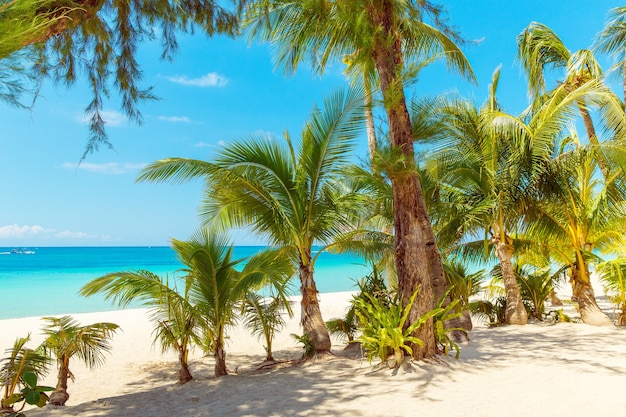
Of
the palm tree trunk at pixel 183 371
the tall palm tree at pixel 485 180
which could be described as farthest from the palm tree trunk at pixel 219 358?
the tall palm tree at pixel 485 180

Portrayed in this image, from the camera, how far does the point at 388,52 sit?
608 centimetres

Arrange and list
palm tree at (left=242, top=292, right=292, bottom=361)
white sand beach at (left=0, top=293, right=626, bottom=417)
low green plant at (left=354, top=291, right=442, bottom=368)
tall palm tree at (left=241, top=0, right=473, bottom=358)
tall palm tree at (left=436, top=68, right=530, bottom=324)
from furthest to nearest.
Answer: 1. tall palm tree at (left=436, top=68, right=530, bottom=324)
2. palm tree at (left=242, top=292, right=292, bottom=361)
3. tall palm tree at (left=241, top=0, right=473, bottom=358)
4. low green plant at (left=354, top=291, right=442, bottom=368)
5. white sand beach at (left=0, top=293, right=626, bottom=417)

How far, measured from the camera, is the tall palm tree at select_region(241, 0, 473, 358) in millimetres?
5477

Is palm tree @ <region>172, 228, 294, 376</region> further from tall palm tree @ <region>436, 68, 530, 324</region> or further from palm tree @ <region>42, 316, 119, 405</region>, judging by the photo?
tall palm tree @ <region>436, 68, 530, 324</region>

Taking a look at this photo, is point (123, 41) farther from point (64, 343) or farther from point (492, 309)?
point (492, 309)

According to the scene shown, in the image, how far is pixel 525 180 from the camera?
8789 mm

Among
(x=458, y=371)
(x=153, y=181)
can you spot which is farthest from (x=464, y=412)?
(x=153, y=181)

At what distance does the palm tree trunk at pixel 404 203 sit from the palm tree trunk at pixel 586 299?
501 cm

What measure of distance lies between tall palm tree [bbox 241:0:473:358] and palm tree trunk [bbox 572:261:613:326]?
12.3 ft

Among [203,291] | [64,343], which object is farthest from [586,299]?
[64,343]

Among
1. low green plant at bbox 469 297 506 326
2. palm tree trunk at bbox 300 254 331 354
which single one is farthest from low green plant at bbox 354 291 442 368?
low green plant at bbox 469 297 506 326

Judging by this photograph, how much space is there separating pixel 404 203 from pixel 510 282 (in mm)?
4683

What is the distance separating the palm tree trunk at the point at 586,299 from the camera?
839 cm

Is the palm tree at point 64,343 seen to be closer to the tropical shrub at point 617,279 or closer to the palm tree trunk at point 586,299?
the palm tree trunk at point 586,299
